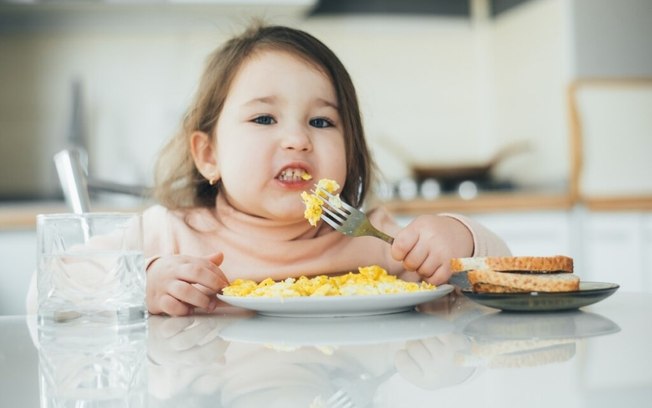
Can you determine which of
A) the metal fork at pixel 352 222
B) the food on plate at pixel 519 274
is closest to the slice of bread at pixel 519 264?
the food on plate at pixel 519 274

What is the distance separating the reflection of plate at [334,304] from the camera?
0.79 meters

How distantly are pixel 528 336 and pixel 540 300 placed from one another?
14 centimetres

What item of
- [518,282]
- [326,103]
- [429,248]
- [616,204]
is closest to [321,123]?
[326,103]

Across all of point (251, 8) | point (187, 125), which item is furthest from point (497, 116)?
point (187, 125)

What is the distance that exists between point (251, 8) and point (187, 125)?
195 cm

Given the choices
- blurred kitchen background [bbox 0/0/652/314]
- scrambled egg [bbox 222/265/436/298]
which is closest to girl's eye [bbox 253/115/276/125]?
scrambled egg [bbox 222/265/436/298]

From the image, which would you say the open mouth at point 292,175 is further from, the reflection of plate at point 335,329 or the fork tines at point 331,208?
the reflection of plate at point 335,329

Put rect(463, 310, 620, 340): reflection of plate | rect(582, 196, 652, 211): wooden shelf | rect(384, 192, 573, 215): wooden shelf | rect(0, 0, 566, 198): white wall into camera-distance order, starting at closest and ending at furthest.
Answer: rect(463, 310, 620, 340): reflection of plate, rect(384, 192, 573, 215): wooden shelf, rect(582, 196, 652, 211): wooden shelf, rect(0, 0, 566, 198): white wall

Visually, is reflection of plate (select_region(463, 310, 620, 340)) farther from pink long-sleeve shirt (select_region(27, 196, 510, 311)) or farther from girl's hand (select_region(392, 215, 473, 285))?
pink long-sleeve shirt (select_region(27, 196, 510, 311))

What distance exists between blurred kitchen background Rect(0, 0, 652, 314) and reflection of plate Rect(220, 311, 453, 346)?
2.22 m

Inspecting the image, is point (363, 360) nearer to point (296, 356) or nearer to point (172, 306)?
point (296, 356)

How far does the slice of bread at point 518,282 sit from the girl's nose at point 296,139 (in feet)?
1.45

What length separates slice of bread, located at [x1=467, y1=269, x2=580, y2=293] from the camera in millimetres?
833

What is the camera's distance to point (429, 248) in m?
1.13
